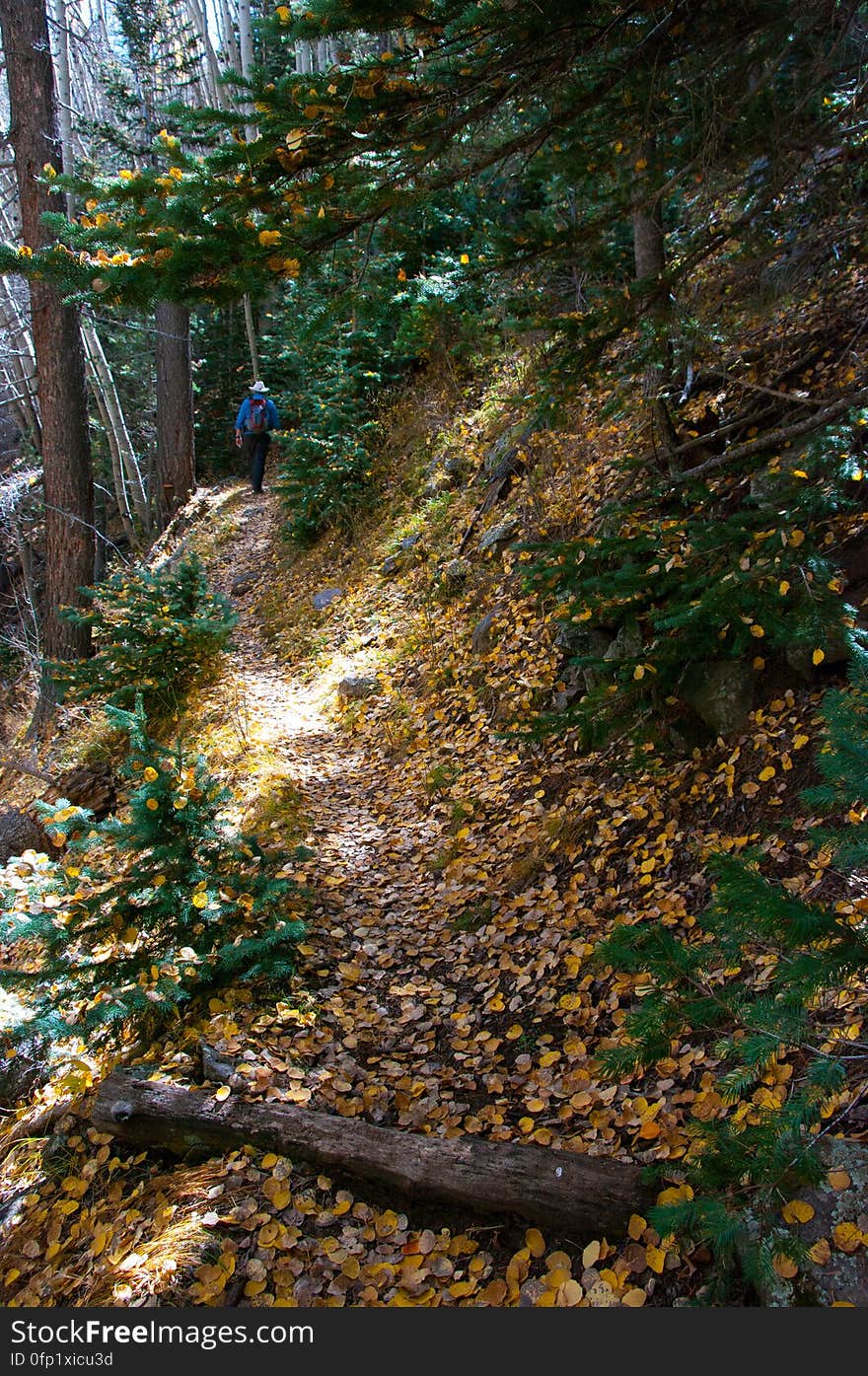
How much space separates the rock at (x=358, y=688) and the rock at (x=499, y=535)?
1.71 metres

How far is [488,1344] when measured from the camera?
7.22 feet

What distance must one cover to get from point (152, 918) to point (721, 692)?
10.6 ft

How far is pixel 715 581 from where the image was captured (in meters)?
3.49

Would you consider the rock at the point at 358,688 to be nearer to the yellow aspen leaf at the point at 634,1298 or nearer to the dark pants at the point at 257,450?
the yellow aspen leaf at the point at 634,1298

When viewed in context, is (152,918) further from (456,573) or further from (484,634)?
(456,573)

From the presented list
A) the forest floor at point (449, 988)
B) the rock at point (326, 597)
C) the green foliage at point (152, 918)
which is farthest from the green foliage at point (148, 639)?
the green foliage at point (152, 918)

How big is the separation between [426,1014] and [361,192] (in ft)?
13.0

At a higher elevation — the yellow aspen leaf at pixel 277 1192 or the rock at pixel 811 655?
the rock at pixel 811 655

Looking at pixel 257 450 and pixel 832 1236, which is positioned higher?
pixel 257 450

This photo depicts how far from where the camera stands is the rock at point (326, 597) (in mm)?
9664

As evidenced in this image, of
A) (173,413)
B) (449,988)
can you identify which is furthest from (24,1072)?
(173,413)

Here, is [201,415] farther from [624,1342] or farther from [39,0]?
[624,1342]

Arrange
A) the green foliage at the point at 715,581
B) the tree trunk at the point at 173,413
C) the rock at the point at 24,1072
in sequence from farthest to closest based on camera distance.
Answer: the tree trunk at the point at 173,413 → the rock at the point at 24,1072 → the green foliage at the point at 715,581

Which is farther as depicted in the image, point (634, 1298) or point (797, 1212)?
point (634, 1298)
